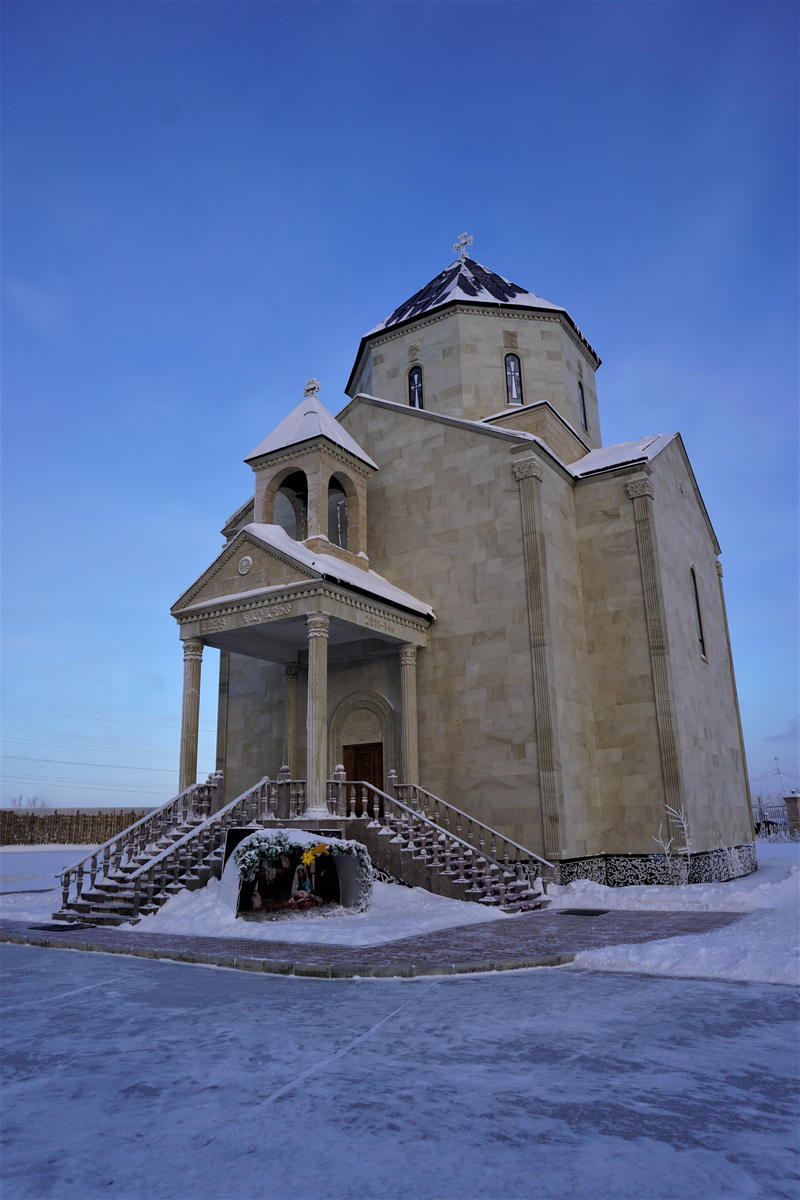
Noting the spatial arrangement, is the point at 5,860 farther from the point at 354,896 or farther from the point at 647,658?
the point at 647,658

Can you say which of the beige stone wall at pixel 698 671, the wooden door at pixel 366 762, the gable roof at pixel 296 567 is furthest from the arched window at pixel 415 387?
the wooden door at pixel 366 762

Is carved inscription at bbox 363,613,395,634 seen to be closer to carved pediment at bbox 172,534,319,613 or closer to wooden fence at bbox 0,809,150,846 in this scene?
carved pediment at bbox 172,534,319,613

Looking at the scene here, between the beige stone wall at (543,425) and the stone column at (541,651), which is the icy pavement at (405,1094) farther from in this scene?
the beige stone wall at (543,425)

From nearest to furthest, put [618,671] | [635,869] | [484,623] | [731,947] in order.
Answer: [731,947] < [635,869] < [484,623] < [618,671]

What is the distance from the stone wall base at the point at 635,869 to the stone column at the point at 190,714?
28.4ft

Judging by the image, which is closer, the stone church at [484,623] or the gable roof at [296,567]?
the gable roof at [296,567]

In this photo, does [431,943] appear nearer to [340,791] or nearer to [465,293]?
[340,791]

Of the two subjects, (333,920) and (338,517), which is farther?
(338,517)

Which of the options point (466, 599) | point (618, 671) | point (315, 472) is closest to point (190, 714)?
point (315, 472)

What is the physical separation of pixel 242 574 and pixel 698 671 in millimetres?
13715

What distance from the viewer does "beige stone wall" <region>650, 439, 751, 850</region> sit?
20.7m

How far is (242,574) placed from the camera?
18766 mm

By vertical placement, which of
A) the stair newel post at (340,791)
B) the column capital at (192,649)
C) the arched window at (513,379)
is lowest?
the stair newel post at (340,791)

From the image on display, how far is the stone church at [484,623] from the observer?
60.6 feet
